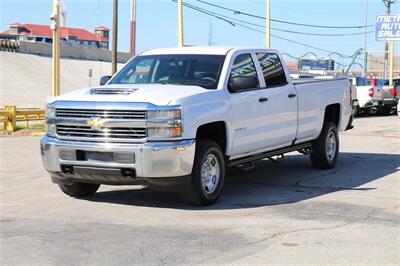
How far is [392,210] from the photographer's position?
7648 millimetres

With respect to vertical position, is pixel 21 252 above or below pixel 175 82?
below

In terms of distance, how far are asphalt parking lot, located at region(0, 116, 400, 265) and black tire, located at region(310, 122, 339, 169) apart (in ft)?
0.60

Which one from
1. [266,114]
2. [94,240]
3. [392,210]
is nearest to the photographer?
[94,240]

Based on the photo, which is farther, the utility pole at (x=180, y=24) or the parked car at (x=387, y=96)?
the parked car at (x=387, y=96)

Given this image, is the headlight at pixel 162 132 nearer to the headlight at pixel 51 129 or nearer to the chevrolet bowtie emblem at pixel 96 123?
the chevrolet bowtie emblem at pixel 96 123

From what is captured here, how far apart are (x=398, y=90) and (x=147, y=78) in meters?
25.0

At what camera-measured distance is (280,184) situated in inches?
376

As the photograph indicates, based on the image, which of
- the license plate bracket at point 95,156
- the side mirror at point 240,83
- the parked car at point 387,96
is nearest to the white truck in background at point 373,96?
the parked car at point 387,96

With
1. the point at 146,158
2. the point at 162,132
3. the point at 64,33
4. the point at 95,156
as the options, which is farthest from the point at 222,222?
the point at 64,33

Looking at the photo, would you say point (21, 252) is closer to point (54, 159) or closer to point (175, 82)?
point (54, 159)

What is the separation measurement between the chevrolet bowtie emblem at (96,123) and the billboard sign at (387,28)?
42.2 m

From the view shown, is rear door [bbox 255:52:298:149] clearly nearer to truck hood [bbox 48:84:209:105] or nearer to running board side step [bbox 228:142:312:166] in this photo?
running board side step [bbox 228:142:312:166]

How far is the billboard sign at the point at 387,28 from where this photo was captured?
46094 millimetres

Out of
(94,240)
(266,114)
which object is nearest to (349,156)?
(266,114)
